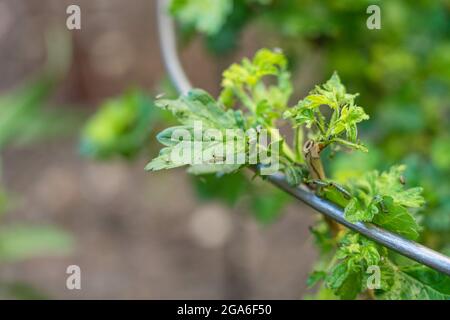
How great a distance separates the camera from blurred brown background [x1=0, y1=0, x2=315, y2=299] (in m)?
1.92

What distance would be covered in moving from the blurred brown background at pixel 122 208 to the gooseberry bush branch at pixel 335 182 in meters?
1.18

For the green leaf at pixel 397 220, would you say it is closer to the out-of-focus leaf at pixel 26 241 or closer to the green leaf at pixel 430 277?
the green leaf at pixel 430 277

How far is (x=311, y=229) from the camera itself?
544 millimetres

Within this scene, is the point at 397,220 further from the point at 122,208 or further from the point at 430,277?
the point at 122,208

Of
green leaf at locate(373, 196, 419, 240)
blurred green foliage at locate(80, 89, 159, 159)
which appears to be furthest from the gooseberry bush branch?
blurred green foliage at locate(80, 89, 159, 159)

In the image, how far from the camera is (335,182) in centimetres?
47

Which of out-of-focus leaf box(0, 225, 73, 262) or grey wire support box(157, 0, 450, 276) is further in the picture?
out-of-focus leaf box(0, 225, 73, 262)

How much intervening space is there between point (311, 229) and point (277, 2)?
1.73ft

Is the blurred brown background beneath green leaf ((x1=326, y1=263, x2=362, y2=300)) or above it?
above

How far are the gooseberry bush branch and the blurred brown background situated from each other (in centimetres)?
118

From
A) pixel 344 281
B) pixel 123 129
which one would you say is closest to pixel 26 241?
pixel 123 129

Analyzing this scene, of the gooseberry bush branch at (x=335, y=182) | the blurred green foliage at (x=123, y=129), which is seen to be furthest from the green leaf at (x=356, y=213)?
the blurred green foliage at (x=123, y=129)

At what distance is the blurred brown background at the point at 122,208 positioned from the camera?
1916 millimetres

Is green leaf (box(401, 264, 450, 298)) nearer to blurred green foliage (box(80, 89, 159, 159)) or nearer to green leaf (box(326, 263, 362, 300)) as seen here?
green leaf (box(326, 263, 362, 300))
